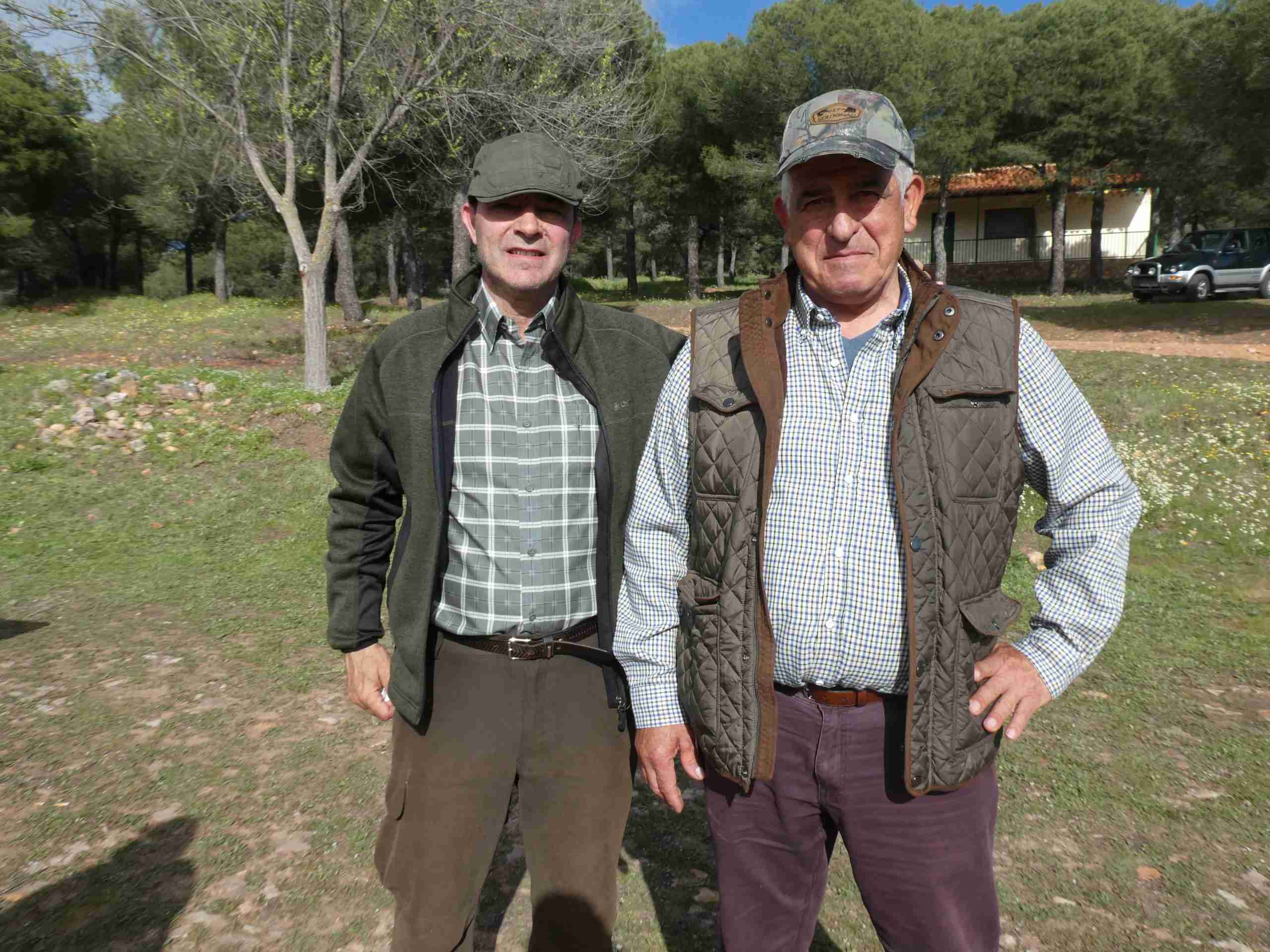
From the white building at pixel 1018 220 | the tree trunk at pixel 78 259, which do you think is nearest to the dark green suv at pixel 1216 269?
the white building at pixel 1018 220

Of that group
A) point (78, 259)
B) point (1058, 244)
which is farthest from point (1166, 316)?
point (78, 259)

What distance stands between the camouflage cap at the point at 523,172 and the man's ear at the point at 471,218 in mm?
40

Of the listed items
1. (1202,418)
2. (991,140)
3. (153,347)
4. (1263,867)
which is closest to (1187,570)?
(1202,418)

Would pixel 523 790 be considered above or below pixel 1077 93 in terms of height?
below

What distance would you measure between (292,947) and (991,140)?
29.8 metres

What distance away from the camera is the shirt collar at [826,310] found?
2.03m

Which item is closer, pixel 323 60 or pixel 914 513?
pixel 914 513

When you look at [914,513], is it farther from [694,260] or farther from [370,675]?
[694,260]

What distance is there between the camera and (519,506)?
234cm

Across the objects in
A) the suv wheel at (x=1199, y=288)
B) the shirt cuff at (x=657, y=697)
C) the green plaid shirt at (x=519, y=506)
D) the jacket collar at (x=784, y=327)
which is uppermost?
the suv wheel at (x=1199, y=288)

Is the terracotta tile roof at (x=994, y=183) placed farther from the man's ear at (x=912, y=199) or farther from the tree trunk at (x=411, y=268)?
the man's ear at (x=912, y=199)

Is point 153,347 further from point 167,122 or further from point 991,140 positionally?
point 991,140

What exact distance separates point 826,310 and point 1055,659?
93 centimetres

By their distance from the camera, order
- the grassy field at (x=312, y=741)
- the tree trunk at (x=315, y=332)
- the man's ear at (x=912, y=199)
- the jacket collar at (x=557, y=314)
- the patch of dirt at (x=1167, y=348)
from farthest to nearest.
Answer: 1. the patch of dirt at (x=1167, y=348)
2. the tree trunk at (x=315, y=332)
3. the grassy field at (x=312, y=741)
4. the jacket collar at (x=557, y=314)
5. the man's ear at (x=912, y=199)
